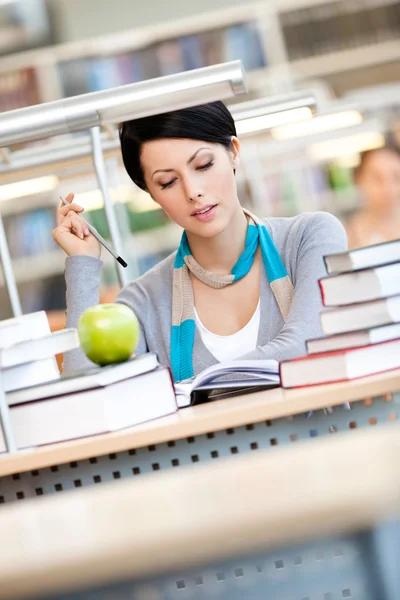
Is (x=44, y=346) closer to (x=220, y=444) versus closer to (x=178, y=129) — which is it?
(x=220, y=444)

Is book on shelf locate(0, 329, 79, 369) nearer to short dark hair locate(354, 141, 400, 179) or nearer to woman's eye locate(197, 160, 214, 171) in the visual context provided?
Result: woman's eye locate(197, 160, 214, 171)

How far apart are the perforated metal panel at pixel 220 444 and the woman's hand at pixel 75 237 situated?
1.96 ft

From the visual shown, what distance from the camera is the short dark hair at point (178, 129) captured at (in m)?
1.68

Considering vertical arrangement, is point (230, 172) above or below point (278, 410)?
above

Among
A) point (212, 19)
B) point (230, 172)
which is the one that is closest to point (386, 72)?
point (212, 19)

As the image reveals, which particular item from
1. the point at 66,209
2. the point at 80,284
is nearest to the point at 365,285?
the point at 80,284

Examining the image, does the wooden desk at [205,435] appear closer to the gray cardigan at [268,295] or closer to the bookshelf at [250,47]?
the gray cardigan at [268,295]

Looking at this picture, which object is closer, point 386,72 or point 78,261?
point 78,261

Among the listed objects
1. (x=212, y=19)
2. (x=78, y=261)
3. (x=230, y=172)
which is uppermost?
(x=212, y=19)

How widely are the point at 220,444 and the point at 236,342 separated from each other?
517mm

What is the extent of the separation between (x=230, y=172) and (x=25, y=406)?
0.74 meters

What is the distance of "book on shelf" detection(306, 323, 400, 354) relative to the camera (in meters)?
1.19

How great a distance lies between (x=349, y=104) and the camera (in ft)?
8.12

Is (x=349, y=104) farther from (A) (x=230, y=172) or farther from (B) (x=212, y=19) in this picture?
(B) (x=212, y=19)
